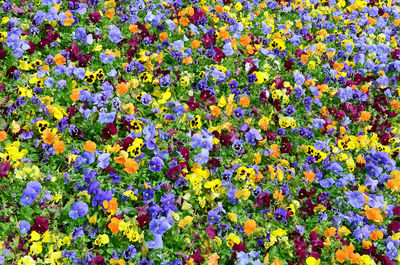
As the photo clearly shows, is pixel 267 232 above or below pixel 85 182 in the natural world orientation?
above

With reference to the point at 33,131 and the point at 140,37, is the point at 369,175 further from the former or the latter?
the point at 33,131

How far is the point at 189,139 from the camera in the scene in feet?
16.3

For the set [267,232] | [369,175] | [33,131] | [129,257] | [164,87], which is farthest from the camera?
[164,87]

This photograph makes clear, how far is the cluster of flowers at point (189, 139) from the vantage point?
4.07 meters

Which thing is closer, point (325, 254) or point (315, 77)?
point (325, 254)

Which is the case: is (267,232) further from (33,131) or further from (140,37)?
(140,37)

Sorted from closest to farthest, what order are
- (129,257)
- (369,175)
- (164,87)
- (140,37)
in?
(129,257), (369,175), (164,87), (140,37)

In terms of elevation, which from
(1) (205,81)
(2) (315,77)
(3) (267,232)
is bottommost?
(3) (267,232)

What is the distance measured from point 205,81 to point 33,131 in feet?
7.59

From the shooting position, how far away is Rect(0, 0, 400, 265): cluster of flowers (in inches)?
160

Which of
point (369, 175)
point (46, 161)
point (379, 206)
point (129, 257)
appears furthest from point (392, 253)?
point (46, 161)

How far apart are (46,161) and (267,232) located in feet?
8.24

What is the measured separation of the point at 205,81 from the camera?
18.5 feet

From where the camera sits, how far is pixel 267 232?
4.25 m
